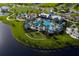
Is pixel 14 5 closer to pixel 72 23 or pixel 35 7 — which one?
pixel 35 7

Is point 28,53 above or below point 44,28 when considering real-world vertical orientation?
below

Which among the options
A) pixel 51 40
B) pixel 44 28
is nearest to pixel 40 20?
pixel 44 28

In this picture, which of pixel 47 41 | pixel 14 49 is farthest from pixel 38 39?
pixel 14 49

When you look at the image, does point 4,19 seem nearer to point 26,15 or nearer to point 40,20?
point 26,15

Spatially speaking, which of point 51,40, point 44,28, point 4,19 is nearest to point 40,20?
point 44,28

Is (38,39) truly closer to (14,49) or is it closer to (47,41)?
(47,41)

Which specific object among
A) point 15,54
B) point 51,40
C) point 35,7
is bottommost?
point 15,54
